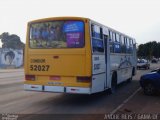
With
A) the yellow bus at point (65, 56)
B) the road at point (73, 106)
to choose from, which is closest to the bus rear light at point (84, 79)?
the yellow bus at point (65, 56)

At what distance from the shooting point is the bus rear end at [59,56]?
11.8m

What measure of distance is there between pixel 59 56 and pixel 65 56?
248 mm

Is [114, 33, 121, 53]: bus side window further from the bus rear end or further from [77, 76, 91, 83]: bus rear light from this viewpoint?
Answer: [77, 76, 91, 83]: bus rear light

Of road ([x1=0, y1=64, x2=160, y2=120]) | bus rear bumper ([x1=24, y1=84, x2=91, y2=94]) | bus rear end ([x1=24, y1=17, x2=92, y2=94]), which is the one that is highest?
bus rear end ([x1=24, y1=17, x2=92, y2=94])

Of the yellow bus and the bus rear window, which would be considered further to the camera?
the bus rear window

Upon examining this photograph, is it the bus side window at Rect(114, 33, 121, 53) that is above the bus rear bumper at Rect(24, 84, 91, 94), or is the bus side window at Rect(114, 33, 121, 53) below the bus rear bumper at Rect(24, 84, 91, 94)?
above

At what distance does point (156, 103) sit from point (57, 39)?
181 inches

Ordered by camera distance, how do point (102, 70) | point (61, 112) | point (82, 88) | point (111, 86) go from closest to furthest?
point (61, 112), point (82, 88), point (102, 70), point (111, 86)

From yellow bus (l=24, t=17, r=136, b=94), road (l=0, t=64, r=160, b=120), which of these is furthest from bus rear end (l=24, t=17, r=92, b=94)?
road (l=0, t=64, r=160, b=120)

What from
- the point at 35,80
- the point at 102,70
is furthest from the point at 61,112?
the point at 102,70

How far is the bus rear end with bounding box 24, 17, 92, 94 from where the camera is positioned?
1179 centimetres

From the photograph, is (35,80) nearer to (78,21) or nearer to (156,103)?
(78,21)

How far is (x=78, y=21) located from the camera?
12.0 metres

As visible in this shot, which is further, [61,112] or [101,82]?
[101,82]
